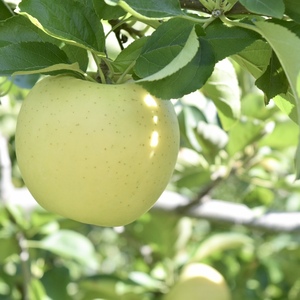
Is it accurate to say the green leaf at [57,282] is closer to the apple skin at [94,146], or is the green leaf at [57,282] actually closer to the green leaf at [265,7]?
the apple skin at [94,146]

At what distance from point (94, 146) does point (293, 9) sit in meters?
0.23

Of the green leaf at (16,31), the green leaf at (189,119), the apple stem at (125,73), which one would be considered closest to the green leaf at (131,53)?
the apple stem at (125,73)

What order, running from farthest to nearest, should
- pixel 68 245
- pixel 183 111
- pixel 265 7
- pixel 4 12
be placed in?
pixel 68 245
pixel 183 111
pixel 4 12
pixel 265 7

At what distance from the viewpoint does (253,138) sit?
1433 mm

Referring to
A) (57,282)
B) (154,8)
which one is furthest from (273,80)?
(57,282)

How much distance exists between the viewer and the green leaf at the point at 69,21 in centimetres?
64

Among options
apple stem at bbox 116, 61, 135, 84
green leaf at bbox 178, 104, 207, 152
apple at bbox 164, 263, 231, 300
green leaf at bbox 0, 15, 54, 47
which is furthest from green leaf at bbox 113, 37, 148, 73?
apple at bbox 164, 263, 231, 300

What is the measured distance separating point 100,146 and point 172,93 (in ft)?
0.32

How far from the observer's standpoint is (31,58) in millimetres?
666

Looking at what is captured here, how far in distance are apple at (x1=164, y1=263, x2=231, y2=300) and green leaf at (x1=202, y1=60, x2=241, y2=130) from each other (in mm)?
770

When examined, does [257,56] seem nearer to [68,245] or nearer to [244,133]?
[244,133]

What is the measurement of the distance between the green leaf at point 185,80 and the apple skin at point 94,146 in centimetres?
6

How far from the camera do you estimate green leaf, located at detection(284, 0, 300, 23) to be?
0.62 m

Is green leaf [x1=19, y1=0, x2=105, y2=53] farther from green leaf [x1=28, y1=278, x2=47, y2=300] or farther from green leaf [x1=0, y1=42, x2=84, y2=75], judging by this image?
green leaf [x1=28, y1=278, x2=47, y2=300]
